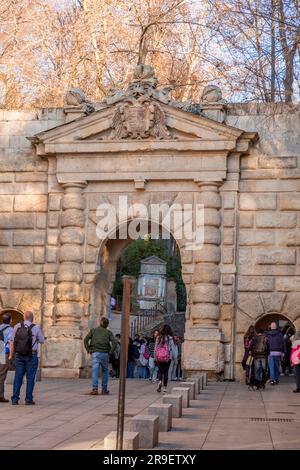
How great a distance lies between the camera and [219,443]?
12398 mm

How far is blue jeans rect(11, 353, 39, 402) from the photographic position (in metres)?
17.4

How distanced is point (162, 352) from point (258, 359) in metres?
2.63

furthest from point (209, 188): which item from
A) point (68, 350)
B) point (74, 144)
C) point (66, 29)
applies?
point (66, 29)

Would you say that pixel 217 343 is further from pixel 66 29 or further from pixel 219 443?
pixel 66 29

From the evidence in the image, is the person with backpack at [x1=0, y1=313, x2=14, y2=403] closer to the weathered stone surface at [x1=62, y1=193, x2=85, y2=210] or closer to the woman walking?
the woman walking

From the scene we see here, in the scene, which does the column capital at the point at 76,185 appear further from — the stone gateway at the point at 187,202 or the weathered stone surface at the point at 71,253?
the weathered stone surface at the point at 71,253

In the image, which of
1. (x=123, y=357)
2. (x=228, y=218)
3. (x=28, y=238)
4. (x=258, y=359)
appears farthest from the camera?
(x=28, y=238)

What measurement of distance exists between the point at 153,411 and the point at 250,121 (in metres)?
14.4

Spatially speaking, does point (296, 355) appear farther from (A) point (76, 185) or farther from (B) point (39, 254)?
(B) point (39, 254)

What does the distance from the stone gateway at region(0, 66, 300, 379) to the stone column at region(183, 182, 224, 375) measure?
27mm

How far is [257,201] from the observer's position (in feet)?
85.6

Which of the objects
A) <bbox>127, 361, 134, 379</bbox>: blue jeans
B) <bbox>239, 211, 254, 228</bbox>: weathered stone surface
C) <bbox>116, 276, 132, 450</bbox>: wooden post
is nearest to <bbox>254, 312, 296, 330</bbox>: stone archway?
<bbox>239, 211, 254, 228</bbox>: weathered stone surface

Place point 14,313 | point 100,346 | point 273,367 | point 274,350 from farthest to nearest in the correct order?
point 14,313 → point 273,367 → point 274,350 → point 100,346

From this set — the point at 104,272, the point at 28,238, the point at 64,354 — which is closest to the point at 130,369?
the point at 104,272
